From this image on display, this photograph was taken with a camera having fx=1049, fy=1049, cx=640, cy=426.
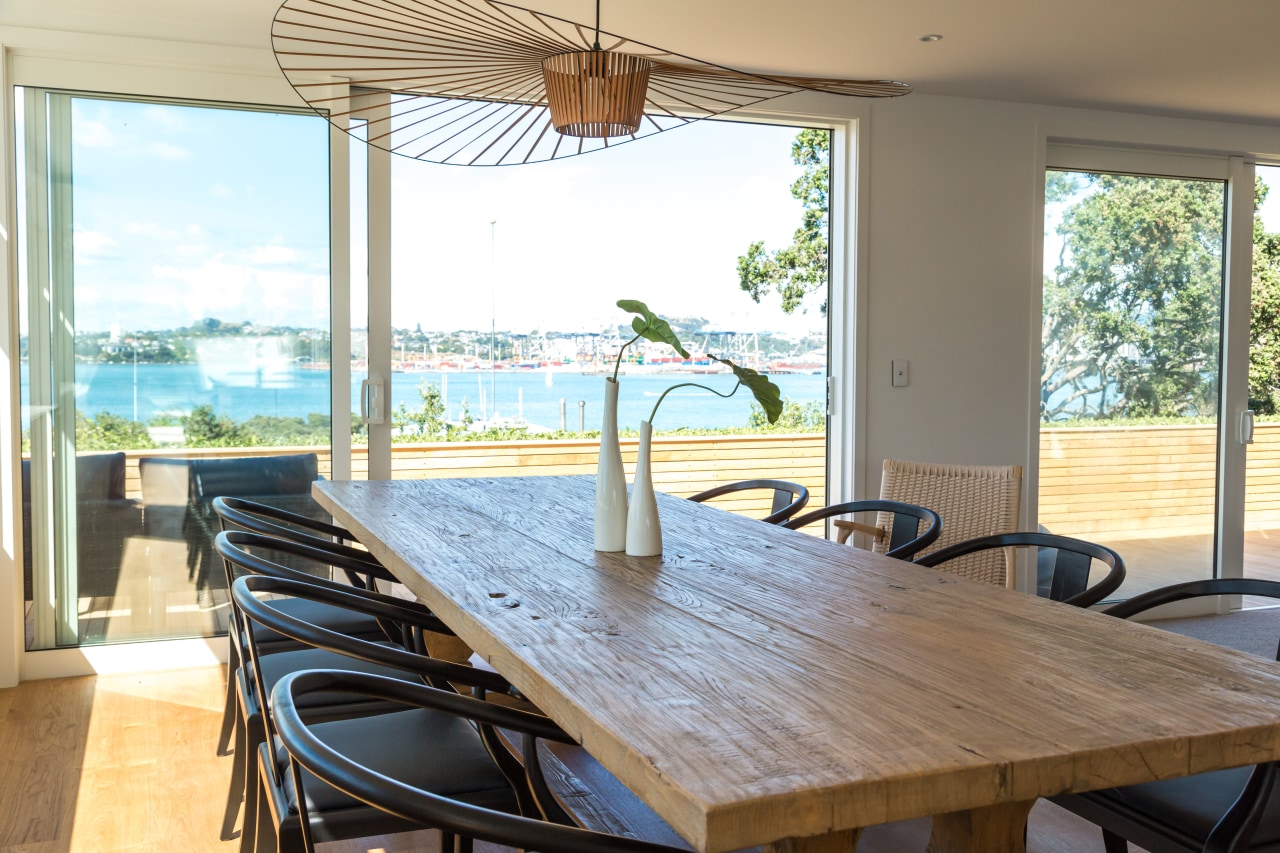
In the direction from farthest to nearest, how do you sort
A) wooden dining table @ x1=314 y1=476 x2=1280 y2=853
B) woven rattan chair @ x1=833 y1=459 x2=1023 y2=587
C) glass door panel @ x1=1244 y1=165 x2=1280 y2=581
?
glass door panel @ x1=1244 y1=165 x2=1280 y2=581, woven rattan chair @ x1=833 y1=459 x2=1023 y2=587, wooden dining table @ x1=314 y1=476 x2=1280 y2=853

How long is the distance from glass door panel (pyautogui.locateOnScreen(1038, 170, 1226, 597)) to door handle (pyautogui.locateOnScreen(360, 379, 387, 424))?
10.2 ft

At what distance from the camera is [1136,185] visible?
16.9 ft

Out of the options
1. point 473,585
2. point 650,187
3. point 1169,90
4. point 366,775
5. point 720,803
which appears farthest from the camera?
point 650,187

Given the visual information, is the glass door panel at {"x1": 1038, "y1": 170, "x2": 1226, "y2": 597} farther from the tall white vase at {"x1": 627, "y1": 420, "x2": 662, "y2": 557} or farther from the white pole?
the white pole

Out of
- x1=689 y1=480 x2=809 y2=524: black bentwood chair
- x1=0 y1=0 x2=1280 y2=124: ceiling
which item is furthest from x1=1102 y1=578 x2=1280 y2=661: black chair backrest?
x1=0 y1=0 x2=1280 y2=124: ceiling

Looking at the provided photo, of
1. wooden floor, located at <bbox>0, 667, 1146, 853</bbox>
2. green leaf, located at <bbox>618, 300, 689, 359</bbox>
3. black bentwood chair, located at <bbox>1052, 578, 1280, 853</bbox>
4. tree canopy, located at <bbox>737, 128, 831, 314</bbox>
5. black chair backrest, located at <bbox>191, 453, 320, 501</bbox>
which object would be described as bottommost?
wooden floor, located at <bbox>0, 667, 1146, 853</bbox>

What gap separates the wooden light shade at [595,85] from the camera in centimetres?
205

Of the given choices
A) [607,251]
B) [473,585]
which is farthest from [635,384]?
[473,585]

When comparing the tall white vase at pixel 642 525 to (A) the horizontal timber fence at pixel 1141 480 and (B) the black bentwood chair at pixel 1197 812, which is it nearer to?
(B) the black bentwood chair at pixel 1197 812

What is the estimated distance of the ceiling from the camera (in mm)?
3486

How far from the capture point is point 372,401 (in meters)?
4.14

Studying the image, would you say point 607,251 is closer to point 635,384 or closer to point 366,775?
point 635,384

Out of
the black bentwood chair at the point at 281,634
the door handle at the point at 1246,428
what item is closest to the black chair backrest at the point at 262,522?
the black bentwood chair at the point at 281,634

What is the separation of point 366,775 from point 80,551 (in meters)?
3.34
